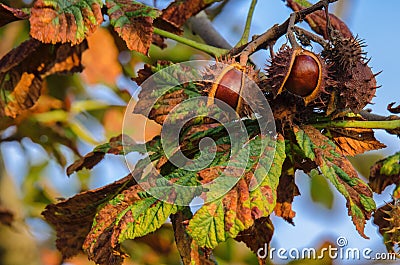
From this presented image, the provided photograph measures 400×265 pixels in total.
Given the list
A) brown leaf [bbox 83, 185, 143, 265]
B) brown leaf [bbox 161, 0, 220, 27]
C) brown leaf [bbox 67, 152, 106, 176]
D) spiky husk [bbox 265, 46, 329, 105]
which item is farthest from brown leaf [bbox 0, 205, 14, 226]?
spiky husk [bbox 265, 46, 329, 105]

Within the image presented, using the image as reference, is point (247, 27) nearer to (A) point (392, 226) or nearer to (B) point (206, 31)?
(B) point (206, 31)

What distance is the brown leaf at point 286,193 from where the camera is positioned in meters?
1.63

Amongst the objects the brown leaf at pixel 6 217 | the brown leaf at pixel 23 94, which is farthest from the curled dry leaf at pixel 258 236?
the brown leaf at pixel 6 217

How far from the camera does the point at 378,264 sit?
2805mm

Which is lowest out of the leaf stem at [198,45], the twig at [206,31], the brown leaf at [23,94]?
the brown leaf at [23,94]

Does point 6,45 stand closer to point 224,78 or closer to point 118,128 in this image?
point 118,128

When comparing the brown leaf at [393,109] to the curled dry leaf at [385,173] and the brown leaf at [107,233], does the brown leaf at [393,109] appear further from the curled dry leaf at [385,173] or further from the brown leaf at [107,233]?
the brown leaf at [107,233]

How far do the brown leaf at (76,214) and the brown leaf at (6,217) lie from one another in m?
0.92

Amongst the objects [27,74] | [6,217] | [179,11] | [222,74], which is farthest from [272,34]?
[6,217]

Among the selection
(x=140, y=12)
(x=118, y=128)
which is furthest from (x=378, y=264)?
(x=140, y=12)

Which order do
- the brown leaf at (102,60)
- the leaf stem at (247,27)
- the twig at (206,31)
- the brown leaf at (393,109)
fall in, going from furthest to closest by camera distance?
the brown leaf at (102,60) → the twig at (206,31) → the leaf stem at (247,27) → the brown leaf at (393,109)

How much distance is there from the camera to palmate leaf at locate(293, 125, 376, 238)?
1378 millimetres

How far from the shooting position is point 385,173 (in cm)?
173

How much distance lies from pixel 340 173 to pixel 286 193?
288mm
